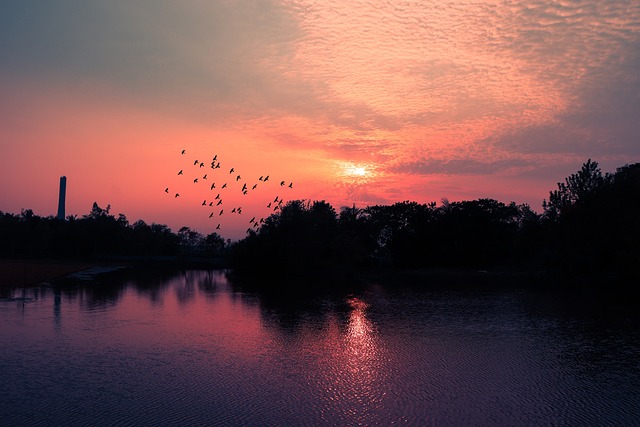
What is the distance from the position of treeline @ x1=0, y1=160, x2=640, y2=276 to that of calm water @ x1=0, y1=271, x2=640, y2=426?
36.6 meters

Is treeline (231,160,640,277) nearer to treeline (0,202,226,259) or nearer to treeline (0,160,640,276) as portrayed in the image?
treeline (0,160,640,276)

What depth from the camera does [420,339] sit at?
28.2m

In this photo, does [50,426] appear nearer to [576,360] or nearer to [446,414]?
[446,414]

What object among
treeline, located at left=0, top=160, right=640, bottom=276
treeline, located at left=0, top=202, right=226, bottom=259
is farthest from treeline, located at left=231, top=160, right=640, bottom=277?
treeline, located at left=0, top=202, right=226, bottom=259

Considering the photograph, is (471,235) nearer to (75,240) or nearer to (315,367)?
(315,367)

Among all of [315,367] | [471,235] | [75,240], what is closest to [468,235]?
[471,235]

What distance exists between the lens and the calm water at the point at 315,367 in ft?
50.6

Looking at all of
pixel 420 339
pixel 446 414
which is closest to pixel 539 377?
pixel 446 414

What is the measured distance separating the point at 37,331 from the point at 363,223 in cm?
9021

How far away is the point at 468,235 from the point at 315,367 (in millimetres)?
87503

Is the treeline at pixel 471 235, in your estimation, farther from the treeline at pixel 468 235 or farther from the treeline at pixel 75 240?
the treeline at pixel 75 240

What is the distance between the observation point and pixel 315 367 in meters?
21.4

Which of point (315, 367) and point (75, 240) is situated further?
point (75, 240)

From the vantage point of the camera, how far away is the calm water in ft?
50.6
